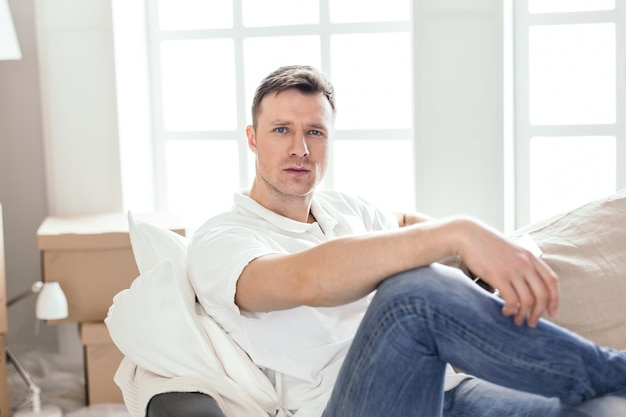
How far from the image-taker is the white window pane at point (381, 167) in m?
3.37

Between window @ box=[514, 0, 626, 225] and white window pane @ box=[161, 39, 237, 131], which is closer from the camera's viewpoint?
window @ box=[514, 0, 626, 225]

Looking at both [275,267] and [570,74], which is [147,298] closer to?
[275,267]

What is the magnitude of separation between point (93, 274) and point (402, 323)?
163 centimetres

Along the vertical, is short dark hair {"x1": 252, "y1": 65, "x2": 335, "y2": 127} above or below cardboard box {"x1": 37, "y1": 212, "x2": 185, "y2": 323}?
above

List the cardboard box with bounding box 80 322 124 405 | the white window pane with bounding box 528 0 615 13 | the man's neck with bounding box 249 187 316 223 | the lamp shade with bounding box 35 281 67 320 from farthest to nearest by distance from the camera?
the white window pane with bounding box 528 0 615 13 < the cardboard box with bounding box 80 322 124 405 < the lamp shade with bounding box 35 281 67 320 < the man's neck with bounding box 249 187 316 223

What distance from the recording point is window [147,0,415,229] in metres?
3.33

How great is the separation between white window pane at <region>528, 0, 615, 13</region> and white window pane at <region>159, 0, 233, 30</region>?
3.65ft

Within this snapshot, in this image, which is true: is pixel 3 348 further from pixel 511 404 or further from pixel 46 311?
pixel 511 404

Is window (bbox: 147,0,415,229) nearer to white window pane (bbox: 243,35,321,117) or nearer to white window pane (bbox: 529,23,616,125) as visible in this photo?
white window pane (bbox: 243,35,321,117)

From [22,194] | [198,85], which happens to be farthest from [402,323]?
[22,194]

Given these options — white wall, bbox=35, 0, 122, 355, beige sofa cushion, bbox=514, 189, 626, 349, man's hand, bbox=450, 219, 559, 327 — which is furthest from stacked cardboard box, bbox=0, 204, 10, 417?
man's hand, bbox=450, 219, 559, 327

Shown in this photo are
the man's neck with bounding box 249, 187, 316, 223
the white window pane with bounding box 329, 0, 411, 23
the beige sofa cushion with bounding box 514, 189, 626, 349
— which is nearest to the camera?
the beige sofa cushion with bounding box 514, 189, 626, 349

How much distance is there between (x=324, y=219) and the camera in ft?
6.86

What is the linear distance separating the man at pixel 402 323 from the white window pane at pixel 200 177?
5.18ft
